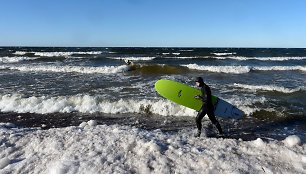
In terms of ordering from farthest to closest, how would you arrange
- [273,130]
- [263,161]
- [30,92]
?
[30,92] → [273,130] → [263,161]

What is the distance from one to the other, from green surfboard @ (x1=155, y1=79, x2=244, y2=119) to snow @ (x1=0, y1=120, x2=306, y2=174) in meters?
3.42

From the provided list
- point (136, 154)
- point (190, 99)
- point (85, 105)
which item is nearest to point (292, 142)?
point (136, 154)

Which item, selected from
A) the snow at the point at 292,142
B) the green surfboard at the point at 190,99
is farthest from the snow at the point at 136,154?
the green surfboard at the point at 190,99

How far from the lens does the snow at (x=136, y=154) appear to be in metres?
6.69

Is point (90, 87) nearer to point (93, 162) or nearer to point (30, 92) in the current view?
point (30, 92)

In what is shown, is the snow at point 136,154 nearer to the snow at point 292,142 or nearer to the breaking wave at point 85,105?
the snow at point 292,142

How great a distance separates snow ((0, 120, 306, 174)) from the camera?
6.69 metres

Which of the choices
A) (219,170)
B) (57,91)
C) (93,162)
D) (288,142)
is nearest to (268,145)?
(288,142)

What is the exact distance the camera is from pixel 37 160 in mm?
6984

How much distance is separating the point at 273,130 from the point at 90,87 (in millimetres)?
11048

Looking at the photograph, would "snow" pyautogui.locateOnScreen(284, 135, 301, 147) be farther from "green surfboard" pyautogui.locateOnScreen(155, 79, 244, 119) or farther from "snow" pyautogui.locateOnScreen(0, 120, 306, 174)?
"green surfboard" pyautogui.locateOnScreen(155, 79, 244, 119)

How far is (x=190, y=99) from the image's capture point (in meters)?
12.0

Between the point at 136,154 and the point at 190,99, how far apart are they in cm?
513

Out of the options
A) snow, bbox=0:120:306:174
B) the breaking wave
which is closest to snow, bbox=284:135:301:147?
snow, bbox=0:120:306:174
